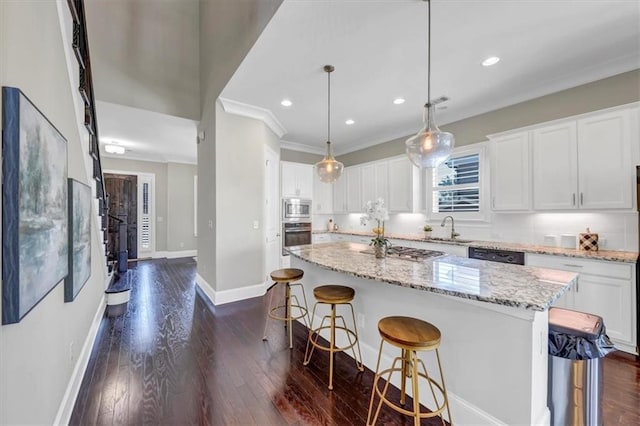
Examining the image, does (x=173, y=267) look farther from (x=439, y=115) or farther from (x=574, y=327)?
(x=574, y=327)

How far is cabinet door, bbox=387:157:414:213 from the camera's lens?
4840mm

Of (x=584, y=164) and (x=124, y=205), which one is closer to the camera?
(x=584, y=164)

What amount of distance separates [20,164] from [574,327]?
9.90 feet

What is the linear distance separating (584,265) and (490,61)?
236 cm

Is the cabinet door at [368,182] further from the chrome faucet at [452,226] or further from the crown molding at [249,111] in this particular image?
the crown molding at [249,111]

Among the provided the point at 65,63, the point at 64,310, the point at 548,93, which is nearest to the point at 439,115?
the point at 548,93

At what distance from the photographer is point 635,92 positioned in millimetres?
2730

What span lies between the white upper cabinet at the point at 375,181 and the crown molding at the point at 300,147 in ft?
4.14

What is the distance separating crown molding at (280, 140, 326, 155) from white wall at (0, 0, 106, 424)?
4.03m

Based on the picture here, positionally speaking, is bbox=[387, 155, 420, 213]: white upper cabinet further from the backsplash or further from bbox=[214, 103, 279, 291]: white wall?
bbox=[214, 103, 279, 291]: white wall

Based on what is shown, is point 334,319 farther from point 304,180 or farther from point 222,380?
point 304,180

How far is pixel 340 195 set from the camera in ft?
21.1

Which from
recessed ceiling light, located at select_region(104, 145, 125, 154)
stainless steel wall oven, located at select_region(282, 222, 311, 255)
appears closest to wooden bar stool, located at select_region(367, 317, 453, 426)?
stainless steel wall oven, located at select_region(282, 222, 311, 255)

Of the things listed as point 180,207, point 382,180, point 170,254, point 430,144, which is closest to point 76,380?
point 430,144
